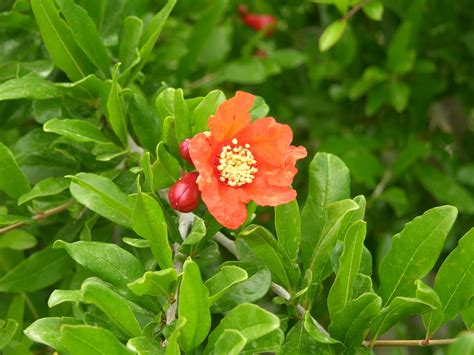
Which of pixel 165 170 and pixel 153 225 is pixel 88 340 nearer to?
pixel 153 225

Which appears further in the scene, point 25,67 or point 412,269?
point 25,67

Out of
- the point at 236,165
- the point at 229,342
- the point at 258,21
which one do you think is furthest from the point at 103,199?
the point at 258,21

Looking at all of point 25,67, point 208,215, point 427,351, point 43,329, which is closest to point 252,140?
point 208,215

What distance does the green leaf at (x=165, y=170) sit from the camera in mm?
1071

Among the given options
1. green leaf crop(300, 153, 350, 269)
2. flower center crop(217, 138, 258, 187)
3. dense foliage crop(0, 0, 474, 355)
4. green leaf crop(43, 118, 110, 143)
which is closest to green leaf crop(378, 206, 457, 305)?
dense foliage crop(0, 0, 474, 355)

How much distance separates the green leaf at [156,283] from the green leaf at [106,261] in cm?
6

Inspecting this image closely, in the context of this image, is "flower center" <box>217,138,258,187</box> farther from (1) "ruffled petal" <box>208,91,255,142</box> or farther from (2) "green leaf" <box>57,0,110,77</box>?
(2) "green leaf" <box>57,0,110,77</box>

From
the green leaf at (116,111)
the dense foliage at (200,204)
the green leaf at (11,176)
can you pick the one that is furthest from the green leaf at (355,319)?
the green leaf at (11,176)

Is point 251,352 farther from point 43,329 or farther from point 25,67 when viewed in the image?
point 25,67

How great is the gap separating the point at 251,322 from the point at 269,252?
0.19 metres

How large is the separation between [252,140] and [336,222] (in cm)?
17

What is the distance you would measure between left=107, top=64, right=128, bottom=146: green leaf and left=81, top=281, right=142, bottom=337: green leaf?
310 mm

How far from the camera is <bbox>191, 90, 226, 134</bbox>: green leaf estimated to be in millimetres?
1088

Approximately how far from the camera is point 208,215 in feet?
3.59
